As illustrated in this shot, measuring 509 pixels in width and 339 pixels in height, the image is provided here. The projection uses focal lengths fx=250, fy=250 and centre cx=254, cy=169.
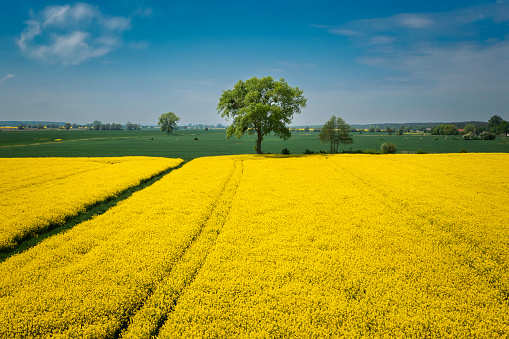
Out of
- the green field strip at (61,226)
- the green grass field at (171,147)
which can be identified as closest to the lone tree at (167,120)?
the green grass field at (171,147)

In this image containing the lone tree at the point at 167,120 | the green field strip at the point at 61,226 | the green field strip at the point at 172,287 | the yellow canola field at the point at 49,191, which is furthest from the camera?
the lone tree at the point at 167,120

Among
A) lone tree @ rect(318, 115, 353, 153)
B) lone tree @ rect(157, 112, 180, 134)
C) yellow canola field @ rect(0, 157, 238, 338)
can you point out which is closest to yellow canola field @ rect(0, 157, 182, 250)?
yellow canola field @ rect(0, 157, 238, 338)

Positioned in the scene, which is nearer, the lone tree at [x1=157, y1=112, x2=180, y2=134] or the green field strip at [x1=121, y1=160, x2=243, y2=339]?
the green field strip at [x1=121, y1=160, x2=243, y2=339]

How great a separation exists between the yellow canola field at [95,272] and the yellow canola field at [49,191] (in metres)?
2.32

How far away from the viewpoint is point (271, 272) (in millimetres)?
8758

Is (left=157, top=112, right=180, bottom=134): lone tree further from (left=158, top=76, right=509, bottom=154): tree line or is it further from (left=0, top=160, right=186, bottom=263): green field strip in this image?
(left=0, top=160, right=186, bottom=263): green field strip

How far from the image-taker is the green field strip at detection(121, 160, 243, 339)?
6605mm

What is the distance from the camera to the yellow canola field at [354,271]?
646 centimetres

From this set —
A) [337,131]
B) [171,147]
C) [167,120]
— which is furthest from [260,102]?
[167,120]

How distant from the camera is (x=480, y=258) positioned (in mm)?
9828

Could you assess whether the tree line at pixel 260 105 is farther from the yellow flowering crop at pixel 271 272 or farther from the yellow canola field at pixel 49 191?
the yellow flowering crop at pixel 271 272

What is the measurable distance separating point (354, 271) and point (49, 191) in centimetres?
2354

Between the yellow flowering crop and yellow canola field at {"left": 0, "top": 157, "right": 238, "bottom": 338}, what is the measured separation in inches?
1.9

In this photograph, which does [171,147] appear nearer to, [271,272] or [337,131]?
[337,131]
